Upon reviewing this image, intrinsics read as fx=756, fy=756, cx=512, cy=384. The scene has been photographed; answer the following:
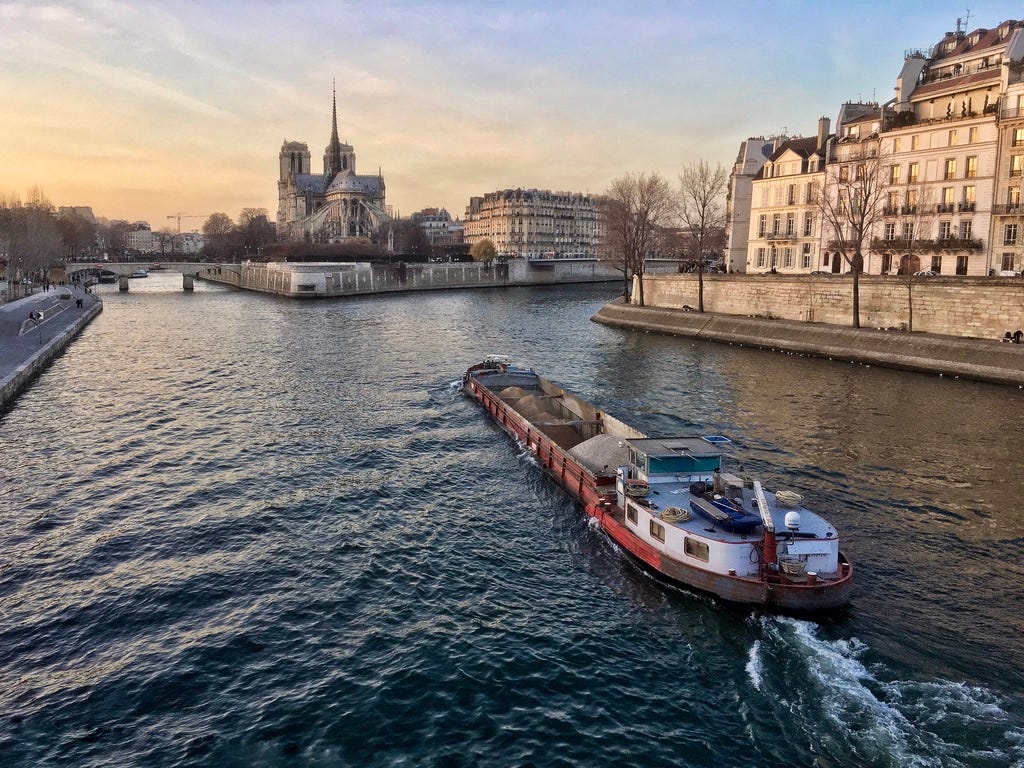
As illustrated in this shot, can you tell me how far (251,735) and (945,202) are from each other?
61808 millimetres

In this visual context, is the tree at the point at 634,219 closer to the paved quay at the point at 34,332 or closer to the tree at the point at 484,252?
the paved quay at the point at 34,332

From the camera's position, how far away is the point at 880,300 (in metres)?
55.7

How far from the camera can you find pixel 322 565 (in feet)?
67.9

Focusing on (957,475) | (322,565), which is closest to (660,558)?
(322,565)

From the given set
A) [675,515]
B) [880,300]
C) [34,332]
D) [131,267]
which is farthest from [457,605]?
[131,267]

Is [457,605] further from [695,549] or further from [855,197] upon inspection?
[855,197]

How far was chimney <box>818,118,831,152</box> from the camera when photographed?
69.6 m

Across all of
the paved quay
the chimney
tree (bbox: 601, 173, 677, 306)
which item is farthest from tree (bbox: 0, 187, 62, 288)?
the chimney

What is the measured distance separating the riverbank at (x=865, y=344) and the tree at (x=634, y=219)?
1153cm

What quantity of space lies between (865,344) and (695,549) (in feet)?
126

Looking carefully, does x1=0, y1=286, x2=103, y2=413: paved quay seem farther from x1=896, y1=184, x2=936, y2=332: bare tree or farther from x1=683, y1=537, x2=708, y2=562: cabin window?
x1=896, y1=184, x2=936, y2=332: bare tree

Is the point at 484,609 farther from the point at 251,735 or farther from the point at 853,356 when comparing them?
the point at 853,356

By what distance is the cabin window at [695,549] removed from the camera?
60.0ft

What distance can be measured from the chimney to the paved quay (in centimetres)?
6649
